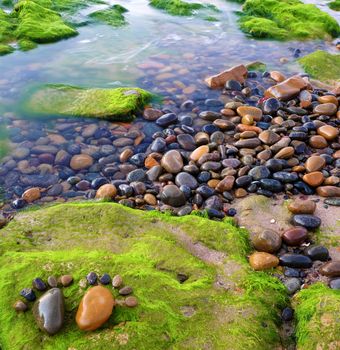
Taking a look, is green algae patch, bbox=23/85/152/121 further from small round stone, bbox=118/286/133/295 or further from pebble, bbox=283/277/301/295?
pebble, bbox=283/277/301/295

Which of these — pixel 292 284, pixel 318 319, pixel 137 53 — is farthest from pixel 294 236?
pixel 137 53

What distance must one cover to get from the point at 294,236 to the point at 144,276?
176cm

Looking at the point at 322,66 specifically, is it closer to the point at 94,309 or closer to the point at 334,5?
the point at 334,5

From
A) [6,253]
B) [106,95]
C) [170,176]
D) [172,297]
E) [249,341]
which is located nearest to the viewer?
[249,341]

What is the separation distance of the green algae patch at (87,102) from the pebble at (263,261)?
12.7 feet

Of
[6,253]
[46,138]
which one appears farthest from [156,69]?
[6,253]

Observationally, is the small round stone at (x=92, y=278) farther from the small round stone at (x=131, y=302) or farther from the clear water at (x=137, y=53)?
the clear water at (x=137, y=53)

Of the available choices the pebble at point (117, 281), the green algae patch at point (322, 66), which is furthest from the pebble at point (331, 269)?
the green algae patch at point (322, 66)

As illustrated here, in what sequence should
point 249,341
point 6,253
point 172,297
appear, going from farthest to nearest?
point 6,253 < point 172,297 < point 249,341

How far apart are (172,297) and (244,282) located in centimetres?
74

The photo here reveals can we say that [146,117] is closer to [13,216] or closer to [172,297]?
[13,216]

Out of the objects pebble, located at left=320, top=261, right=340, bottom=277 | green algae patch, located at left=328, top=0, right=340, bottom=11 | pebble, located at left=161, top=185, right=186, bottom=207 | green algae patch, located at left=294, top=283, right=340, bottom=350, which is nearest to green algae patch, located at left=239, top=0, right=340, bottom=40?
green algae patch, located at left=328, top=0, right=340, bottom=11

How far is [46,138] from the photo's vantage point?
6535 millimetres

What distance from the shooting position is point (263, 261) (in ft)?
13.5
